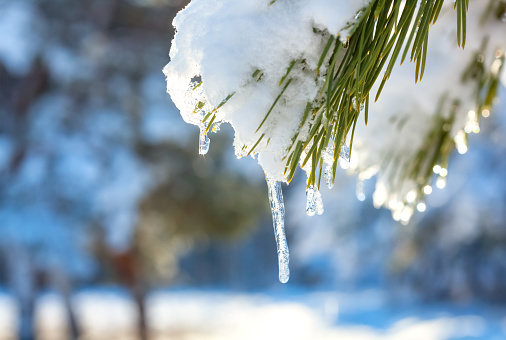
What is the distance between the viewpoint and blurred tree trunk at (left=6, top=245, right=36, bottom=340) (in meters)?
5.98

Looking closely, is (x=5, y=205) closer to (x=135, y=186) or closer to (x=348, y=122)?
(x=135, y=186)

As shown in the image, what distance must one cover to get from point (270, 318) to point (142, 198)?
6.89 metres

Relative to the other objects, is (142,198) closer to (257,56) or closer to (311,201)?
(311,201)

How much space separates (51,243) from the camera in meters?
5.07

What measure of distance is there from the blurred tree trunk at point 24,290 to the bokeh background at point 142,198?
0.06 ft

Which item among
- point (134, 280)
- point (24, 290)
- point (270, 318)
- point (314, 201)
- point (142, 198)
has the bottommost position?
point (314, 201)

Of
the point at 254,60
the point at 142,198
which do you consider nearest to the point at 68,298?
the point at 142,198

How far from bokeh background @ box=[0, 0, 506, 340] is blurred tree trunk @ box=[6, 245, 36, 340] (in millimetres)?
17

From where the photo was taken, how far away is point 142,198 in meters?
5.75

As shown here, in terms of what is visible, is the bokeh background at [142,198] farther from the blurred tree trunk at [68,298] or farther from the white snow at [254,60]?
the white snow at [254,60]

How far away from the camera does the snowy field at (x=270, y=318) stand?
337 inches

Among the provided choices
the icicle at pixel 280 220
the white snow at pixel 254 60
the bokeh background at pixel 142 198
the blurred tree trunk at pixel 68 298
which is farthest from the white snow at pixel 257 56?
the blurred tree trunk at pixel 68 298

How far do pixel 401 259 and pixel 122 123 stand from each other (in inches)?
178

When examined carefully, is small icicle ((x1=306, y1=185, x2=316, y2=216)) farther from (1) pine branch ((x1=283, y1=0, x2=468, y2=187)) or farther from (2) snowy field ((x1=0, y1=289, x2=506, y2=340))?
(2) snowy field ((x1=0, y1=289, x2=506, y2=340))
